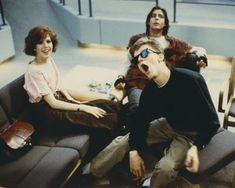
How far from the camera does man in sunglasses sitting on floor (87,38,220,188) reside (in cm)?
229

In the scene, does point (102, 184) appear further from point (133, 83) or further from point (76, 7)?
point (76, 7)

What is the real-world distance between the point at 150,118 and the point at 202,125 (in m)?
0.37

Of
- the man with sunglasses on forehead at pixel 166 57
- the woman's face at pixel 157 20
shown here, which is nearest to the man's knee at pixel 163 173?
the man with sunglasses on forehead at pixel 166 57

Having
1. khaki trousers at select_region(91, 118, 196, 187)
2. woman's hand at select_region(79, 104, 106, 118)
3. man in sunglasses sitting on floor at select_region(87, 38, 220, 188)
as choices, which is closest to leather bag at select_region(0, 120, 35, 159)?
woman's hand at select_region(79, 104, 106, 118)

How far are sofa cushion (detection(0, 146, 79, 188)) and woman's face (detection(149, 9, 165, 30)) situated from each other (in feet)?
4.78

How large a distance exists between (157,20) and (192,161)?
1.54 metres

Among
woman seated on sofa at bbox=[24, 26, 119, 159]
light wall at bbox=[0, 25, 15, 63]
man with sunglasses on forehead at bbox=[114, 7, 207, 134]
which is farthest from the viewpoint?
light wall at bbox=[0, 25, 15, 63]

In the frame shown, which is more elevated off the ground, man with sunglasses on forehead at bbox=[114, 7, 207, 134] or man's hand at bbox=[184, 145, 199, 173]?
man with sunglasses on forehead at bbox=[114, 7, 207, 134]

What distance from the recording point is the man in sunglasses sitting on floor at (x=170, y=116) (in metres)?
2.29

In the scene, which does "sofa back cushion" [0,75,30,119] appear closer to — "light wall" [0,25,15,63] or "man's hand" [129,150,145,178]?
"man's hand" [129,150,145,178]

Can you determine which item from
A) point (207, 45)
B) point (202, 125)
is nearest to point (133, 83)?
point (202, 125)

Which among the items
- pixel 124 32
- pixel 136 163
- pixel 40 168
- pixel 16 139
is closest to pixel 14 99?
pixel 16 139

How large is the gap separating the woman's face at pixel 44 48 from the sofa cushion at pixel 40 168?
0.67 meters

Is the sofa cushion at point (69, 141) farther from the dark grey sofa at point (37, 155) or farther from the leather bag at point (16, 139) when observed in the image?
the leather bag at point (16, 139)
